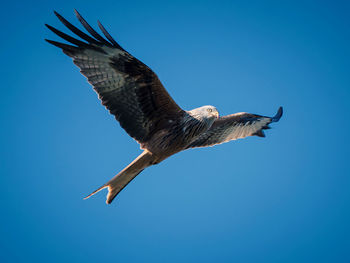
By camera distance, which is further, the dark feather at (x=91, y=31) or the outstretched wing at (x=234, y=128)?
the outstretched wing at (x=234, y=128)

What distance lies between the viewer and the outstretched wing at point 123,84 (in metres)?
4.90

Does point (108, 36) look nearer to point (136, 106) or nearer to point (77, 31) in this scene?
point (77, 31)

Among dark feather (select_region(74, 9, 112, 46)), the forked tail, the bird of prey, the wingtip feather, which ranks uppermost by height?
the wingtip feather

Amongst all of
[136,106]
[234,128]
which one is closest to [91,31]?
[136,106]

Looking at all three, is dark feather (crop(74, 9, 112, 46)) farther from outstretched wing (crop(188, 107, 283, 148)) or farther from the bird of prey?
outstretched wing (crop(188, 107, 283, 148))

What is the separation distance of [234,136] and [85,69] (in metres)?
2.93

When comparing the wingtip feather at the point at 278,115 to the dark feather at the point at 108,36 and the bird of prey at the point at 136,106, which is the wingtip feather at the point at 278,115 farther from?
the dark feather at the point at 108,36

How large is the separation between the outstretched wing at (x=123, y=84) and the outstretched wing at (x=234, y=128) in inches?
45.0

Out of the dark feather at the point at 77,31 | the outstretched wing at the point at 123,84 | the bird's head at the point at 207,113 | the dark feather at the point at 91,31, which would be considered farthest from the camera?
the bird's head at the point at 207,113

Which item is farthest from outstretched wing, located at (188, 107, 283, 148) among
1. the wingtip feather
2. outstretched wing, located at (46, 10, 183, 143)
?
outstretched wing, located at (46, 10, 183, 143)

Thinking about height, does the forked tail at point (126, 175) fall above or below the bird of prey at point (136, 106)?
below

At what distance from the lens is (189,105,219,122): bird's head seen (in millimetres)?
5355

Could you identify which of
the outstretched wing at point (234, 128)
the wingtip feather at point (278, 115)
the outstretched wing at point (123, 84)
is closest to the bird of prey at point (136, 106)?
the outstretched wing at point (123, 84)

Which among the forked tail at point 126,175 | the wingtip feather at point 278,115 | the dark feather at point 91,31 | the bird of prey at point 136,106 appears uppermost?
the wingtip feather at point 278,115
